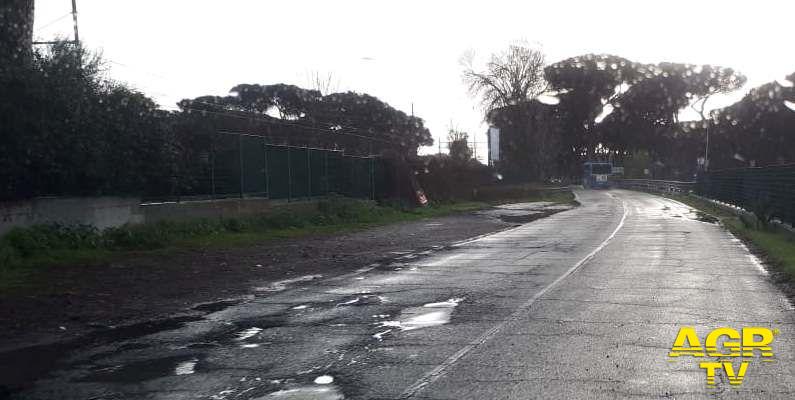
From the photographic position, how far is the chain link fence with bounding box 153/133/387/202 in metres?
23.3

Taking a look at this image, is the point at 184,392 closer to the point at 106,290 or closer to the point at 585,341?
the point at 585,341

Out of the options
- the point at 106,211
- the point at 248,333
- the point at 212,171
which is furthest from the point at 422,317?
the point at 212,171

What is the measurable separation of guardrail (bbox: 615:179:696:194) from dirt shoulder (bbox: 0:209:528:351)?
41938 millimetres

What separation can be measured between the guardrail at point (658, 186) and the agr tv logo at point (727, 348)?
50.5 meters

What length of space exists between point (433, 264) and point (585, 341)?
816cm

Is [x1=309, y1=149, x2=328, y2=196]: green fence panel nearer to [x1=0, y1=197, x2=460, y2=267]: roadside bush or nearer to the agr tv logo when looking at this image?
[x1=0, y1=197, x2=460, y2=267]: roadside bush

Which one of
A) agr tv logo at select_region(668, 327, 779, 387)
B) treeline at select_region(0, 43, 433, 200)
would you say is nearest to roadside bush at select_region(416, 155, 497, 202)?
treeline at select_region(0, 43, 433, 200)

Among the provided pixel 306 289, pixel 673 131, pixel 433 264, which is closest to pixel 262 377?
pixel 306 289

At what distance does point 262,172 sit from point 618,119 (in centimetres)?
6393

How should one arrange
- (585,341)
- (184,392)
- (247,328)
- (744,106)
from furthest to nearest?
(744,106)
(247,328)
(585,341)
(184,392)

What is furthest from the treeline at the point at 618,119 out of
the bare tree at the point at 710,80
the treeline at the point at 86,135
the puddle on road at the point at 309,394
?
the puddle on road at the point at 309,394

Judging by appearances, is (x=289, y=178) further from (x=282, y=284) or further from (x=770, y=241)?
(x=770, y=241)

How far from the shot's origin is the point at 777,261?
51.8 ft

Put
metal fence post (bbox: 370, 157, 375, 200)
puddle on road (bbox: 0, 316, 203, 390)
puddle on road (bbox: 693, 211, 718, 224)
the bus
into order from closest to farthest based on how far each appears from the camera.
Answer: puddle on road (bbox: 0, 316, 203, 390) → puddle on road (bbox: 693, 211, 718, 224) → metal fence post (bbox: 370, 157, 375, 200) → the bus
